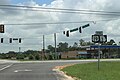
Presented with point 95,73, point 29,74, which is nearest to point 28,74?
point 29,74

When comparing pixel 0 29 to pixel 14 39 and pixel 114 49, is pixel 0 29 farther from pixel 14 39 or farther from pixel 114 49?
pixel 114 49

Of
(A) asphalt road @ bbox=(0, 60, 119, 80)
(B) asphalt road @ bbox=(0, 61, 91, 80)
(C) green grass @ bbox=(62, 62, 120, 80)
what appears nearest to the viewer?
(C) green grass @ bbox=(62, 62, 120, 80)

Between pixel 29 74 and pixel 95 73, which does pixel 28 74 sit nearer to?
pixel 29 74

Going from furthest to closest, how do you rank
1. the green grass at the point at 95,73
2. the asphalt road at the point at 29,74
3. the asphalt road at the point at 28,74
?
the asphalt road at the point at 29,74 < the asphalt road at the point at 28,74 < the green grass at the point at 95,73

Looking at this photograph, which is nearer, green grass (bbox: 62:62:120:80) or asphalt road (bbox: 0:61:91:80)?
green grass (bbox: 62:62:120:80)

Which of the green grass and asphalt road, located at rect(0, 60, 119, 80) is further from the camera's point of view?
asphalt road, located at rect(0, 60, 119, 80)

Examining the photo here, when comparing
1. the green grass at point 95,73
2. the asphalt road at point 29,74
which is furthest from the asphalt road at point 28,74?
the green grass at point 95,73

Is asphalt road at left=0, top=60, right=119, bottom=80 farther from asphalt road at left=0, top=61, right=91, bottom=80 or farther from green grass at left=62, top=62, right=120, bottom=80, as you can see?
green grass at left=62, top=62, right=120, bottom=80

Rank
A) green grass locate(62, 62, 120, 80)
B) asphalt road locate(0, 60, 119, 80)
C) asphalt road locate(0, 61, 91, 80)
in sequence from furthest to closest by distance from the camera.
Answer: asphalt road locate(0, 60, 119, 80), asphalt road locate(0, 61, 91, 80), green grass locate(62, 62, 120, 80)

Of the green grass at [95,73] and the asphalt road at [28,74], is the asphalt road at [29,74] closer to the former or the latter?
the asphalt road at [28,74]

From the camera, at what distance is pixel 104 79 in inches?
827

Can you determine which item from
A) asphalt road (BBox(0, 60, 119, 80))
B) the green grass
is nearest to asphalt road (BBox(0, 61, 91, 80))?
asphalt road (BBox(0, 60, 119, 80))

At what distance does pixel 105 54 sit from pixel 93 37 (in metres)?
94.6

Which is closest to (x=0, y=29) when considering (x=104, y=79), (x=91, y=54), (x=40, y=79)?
(x=40, y=79)
